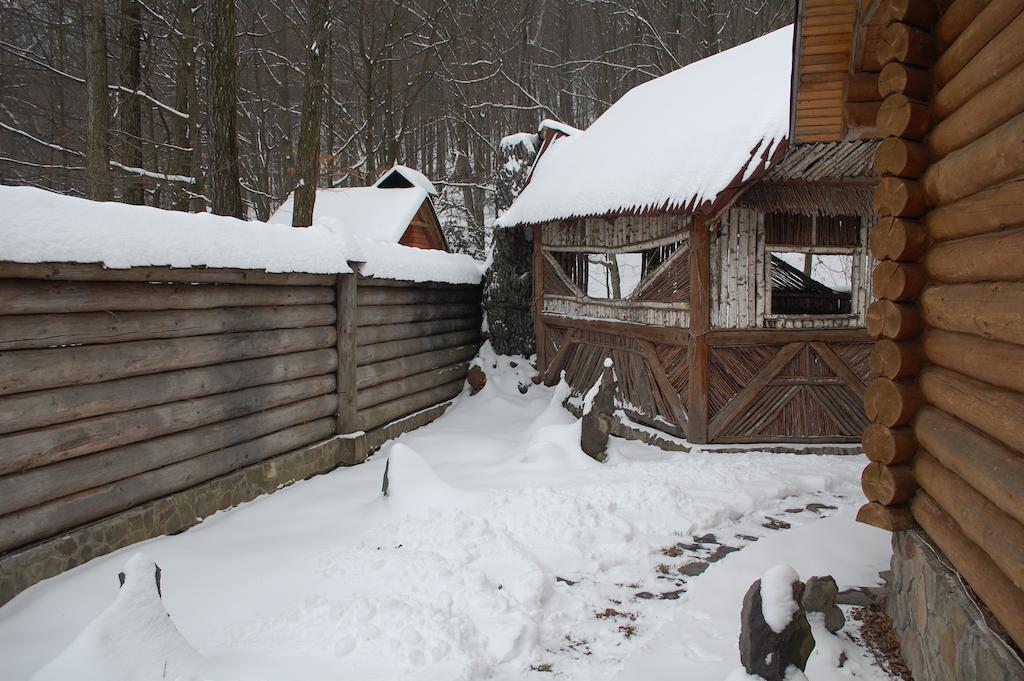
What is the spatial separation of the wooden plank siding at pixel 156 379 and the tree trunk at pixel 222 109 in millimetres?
2626

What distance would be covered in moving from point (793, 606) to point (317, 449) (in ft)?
16.7

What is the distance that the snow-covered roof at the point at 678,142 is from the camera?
7.46 metres

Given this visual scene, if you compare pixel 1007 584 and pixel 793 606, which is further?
pixel 793 606

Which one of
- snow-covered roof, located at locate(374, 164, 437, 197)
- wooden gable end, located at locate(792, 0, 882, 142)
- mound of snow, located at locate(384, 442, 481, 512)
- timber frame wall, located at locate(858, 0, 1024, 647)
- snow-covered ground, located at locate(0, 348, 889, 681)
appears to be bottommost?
snow-covered ground, located at locate(0, 348, 889, 681)

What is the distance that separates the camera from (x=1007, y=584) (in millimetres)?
2693

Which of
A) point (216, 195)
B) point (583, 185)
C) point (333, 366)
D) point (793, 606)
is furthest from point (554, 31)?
point (793, 606)

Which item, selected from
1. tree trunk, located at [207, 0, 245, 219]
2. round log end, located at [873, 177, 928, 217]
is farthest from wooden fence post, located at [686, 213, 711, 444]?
tree trunk, located at [207, 0, 245, 219]

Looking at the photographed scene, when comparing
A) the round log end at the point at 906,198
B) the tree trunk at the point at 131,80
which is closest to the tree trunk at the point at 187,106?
the tree trunk at the point at 131,80

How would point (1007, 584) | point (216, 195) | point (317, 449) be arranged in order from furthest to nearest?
point (216, 195) < point (317, 449) < point (1007, 584)

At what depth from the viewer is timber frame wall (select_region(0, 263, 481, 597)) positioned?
13.5 ft

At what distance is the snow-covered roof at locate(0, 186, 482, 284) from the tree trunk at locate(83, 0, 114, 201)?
14.0ft

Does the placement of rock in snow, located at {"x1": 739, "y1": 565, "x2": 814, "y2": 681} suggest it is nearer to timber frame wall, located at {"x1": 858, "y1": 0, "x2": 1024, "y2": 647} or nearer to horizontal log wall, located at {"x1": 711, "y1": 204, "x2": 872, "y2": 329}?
timber frame wall, located at {"x1": 858, "y1": 0, "x2": 1024, "y2": 647}

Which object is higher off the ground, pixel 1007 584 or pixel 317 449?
pixel 1007 584

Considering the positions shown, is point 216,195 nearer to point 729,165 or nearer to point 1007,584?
point 729,165
